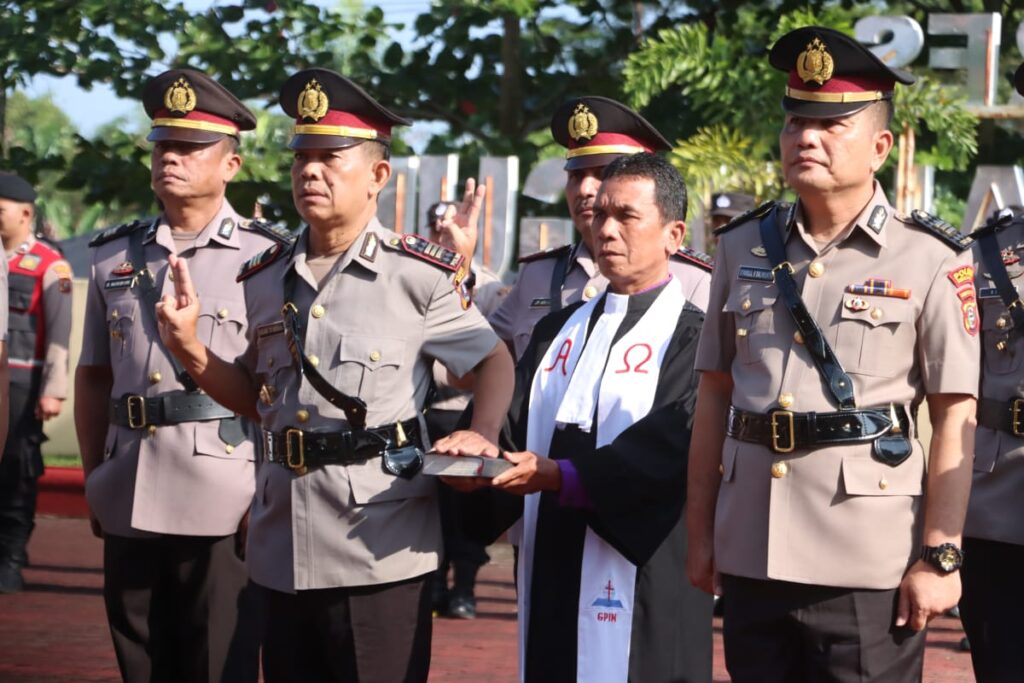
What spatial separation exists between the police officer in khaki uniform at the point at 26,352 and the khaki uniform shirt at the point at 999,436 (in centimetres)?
553

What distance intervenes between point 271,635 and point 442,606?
13.9 ft

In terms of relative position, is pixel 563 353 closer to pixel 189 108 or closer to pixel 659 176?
pixel 659 176

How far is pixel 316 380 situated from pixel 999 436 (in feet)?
7.07

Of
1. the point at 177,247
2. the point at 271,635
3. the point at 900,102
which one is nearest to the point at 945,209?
the point at 900,102

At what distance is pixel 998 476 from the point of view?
5.02 meters

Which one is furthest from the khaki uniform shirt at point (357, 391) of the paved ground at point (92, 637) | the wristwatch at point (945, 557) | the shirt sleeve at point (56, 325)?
the shirt sleeve at point (56, 325)

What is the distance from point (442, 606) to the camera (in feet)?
28.7

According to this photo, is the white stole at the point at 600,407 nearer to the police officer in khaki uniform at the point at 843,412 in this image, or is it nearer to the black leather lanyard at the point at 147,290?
the police officer in khaki uniform at the point at 843,412

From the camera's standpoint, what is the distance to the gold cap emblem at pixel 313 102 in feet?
15.0

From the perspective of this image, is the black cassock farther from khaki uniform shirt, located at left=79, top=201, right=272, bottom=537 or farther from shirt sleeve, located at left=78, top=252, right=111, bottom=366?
shirt sleeve, located at left=78, top=252, right=111, bottom=366

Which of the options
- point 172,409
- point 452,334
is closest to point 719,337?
point 452,334

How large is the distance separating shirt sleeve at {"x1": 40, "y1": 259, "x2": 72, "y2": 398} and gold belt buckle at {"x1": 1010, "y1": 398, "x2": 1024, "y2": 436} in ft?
18.4

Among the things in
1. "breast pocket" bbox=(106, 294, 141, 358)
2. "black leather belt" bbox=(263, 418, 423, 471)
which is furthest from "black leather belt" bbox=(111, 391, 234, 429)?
"black leather belt" bbox=(263, 418, 423, 471)

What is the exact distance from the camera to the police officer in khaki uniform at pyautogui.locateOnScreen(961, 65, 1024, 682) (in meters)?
4.88
